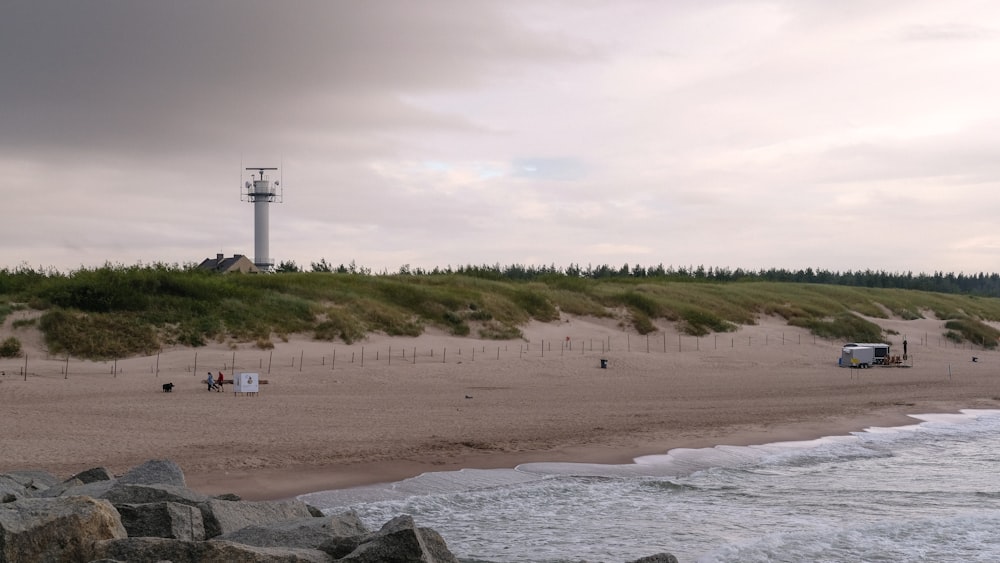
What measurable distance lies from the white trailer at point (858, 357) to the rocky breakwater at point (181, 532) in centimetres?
3133

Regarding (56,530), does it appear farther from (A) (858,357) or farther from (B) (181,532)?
(A) (858,357)

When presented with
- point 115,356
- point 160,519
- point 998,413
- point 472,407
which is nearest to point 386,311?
point 115,356

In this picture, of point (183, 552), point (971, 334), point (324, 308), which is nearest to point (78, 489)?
point (183, 552)

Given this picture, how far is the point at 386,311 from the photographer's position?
36156 mm

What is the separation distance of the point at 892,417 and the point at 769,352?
53.9ft

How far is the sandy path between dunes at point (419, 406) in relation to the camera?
15.5 meters

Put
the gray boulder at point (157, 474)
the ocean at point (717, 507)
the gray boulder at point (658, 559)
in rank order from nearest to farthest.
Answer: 1. the gray boulder at point (658, 559)
2. the ocean at point (717, 507)
3. the gray boulder at point (157, 474)

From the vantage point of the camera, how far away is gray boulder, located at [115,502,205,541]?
333 inches

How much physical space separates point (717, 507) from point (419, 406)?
34.1 feet

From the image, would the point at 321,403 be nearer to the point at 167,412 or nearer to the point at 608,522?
the point at 167,412

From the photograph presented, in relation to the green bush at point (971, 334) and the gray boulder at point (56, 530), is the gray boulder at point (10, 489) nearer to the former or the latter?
the gray boulder at point (56, 530)


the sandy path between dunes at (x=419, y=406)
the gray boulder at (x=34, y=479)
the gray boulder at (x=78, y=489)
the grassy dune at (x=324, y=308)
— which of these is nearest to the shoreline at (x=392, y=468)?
the sandy path between dunes at (x=419, y=406)

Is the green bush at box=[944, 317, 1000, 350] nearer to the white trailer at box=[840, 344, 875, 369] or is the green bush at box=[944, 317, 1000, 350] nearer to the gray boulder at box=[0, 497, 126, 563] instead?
the white trailer at box=[840, 344, 875, 369]

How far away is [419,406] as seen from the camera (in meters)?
22.1
